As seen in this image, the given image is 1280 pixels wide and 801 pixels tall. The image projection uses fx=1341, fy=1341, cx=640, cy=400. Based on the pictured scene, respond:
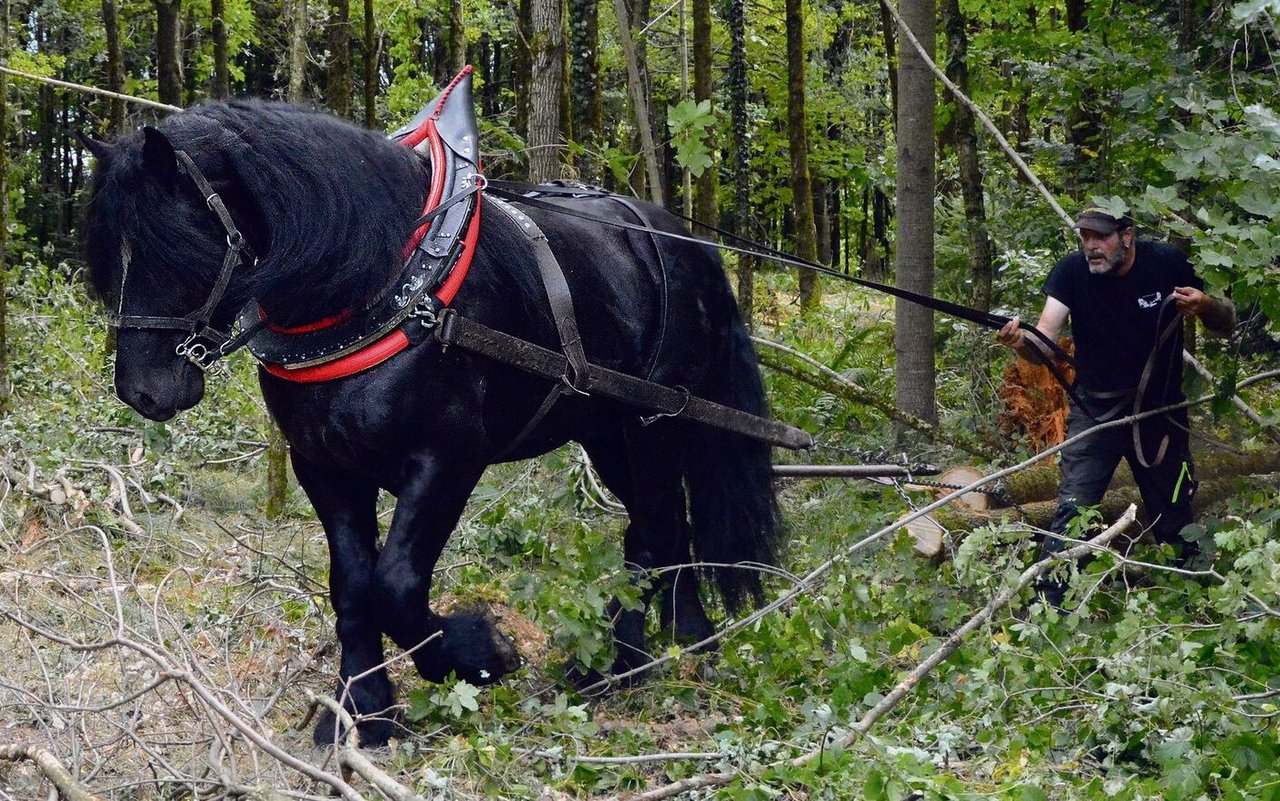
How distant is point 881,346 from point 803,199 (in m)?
5.74

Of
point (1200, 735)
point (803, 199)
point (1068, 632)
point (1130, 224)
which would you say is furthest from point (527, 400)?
point (803, 199)

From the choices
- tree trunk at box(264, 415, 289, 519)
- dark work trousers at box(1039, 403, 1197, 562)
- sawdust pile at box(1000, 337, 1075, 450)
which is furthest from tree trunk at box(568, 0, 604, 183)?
dark work trousers at box(1039, 403, 1197, 562)

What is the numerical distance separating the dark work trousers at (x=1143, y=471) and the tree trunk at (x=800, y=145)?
9887 mm

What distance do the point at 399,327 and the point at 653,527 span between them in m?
1.90

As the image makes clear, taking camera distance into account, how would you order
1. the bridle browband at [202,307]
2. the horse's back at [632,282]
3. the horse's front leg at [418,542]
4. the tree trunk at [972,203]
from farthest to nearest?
the tree trunk at [972,203] → the horse's back at [632,282] → the horse's front leg at [418,542] → the bridle browband at [202,307]

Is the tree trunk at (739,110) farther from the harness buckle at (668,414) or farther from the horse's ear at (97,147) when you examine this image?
the horse's ear at (97,147)

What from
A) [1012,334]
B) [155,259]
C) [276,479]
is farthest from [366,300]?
[276,479]

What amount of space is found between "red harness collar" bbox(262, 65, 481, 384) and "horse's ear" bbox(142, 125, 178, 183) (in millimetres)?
616

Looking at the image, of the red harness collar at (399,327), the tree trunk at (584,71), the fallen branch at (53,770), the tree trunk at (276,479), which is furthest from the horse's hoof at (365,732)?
the tree trunk at (584,71)

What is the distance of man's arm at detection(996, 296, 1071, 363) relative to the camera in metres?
5.70

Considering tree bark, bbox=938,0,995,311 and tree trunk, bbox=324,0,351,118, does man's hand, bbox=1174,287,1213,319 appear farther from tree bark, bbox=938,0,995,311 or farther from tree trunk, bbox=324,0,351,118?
tree trunk, bbox=324,0,351,118

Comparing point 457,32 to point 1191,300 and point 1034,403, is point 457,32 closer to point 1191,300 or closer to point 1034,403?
point 1034,403

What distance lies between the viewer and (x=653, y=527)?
5883 mm

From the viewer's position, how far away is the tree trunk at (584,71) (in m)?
12.0
